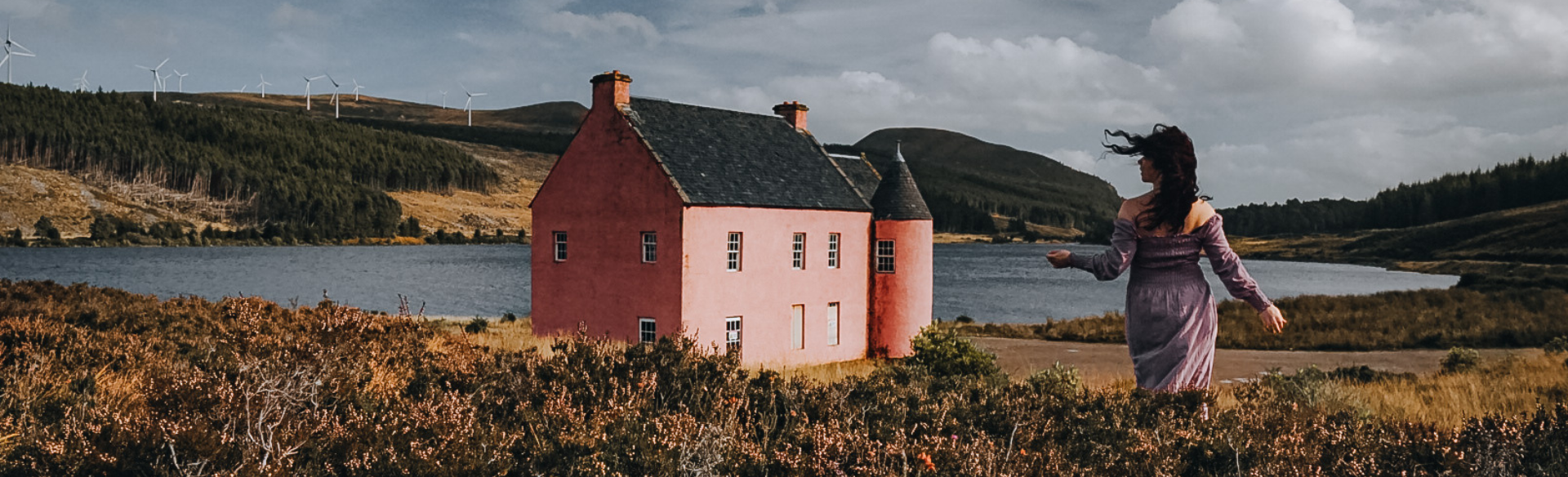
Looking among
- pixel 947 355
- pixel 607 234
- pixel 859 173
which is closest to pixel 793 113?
pixel 859 173

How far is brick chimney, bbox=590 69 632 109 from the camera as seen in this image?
29.5 m

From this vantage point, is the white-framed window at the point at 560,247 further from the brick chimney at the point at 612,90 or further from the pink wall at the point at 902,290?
the pink wall at the point at 902,290

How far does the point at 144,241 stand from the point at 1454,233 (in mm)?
202150

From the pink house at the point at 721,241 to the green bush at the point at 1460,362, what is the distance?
14.9 m

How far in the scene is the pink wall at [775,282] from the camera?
27.8 metres

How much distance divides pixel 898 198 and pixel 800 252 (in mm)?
4543

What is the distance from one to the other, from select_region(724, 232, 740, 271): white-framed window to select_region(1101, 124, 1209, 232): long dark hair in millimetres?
22368

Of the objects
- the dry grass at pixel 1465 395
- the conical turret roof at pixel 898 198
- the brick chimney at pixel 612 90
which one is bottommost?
the dry grass at pixel 1465 395

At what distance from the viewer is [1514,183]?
179000 millimetres

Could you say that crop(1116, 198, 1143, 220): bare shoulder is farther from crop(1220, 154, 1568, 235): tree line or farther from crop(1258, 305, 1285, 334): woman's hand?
crop(1220, 154, 1568, 235): tree line

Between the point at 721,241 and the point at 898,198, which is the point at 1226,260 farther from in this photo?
the point at 898,198

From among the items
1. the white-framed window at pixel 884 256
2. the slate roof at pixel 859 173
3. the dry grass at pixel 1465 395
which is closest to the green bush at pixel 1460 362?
A: the dry grass at pixel 1465 395

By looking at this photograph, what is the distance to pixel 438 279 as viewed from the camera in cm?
10188

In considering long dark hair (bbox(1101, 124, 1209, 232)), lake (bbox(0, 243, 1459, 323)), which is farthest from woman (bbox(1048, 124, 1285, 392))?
lake (bbox(0, 243, 1459, 323))
